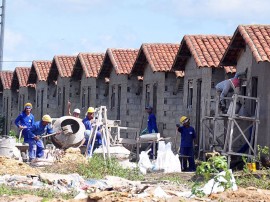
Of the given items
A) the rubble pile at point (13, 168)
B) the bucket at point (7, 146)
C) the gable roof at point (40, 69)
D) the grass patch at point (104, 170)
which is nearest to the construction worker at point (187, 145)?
the bucket at point (7, 146)

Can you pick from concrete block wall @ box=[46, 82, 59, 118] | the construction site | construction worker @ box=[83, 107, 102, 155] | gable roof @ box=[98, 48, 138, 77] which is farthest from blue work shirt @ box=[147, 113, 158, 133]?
concrete block wall @ box=[46, 82, 59, 118]

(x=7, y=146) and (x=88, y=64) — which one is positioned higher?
(x=88, y=64)

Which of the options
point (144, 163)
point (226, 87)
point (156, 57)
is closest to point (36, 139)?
point (144, 163)

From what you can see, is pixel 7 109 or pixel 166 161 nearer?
pixel 166 161

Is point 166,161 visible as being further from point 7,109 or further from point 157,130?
point 7,109

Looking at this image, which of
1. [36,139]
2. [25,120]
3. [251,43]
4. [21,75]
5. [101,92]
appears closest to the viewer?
[251,43]

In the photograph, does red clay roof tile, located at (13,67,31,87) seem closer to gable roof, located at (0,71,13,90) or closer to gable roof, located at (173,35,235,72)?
gable roof, located at (0,71,13,90)

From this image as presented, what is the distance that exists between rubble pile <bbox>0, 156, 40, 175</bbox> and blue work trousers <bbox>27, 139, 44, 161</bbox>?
463 centimetres

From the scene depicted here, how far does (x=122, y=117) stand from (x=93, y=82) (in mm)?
4514

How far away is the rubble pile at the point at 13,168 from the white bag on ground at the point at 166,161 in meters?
4.81

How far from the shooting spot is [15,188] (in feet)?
69.3

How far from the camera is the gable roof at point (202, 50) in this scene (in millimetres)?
35094

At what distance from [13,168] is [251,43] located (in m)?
8.00

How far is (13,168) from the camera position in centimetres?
2525
